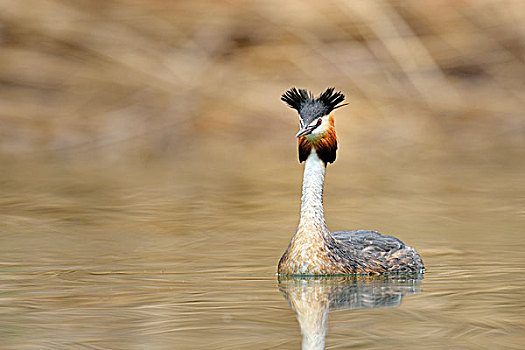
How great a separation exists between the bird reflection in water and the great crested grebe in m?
0.09

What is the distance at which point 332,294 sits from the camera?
7.36m

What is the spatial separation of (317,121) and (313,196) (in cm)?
52

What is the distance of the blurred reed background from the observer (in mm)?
17234

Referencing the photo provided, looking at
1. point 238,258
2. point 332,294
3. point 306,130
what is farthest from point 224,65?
point 332,294

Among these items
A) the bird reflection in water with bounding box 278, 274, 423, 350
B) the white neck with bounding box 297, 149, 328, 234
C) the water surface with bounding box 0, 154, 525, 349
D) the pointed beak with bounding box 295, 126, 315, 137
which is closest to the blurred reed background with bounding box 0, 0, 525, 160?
the water surface with bounding box 0, 154, 525, 349

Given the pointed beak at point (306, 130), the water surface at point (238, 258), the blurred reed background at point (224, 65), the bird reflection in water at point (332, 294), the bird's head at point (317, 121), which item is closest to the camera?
the water surface at point (238, 258)

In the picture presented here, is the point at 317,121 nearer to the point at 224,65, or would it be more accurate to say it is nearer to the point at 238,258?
the point at 238,258

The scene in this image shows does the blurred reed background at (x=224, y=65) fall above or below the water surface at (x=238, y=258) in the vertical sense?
above

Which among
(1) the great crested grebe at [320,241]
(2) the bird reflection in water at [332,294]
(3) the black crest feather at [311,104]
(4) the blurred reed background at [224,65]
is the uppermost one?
(4) the blurred reed background at [224,65]

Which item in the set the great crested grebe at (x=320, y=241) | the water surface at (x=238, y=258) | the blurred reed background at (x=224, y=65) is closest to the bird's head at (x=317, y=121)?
the great crested grebe at (x=320, y=241)

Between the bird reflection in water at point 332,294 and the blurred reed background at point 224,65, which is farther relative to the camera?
the blurred reed background at point 224,65

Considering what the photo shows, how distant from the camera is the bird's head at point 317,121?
8.38m

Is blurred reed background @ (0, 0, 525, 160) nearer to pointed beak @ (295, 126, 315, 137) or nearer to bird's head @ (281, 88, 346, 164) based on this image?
bird's head @ (281, 88, 346, 164)

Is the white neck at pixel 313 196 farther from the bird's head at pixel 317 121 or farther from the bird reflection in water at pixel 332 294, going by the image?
the bird reflection in water at pixel 332 294
